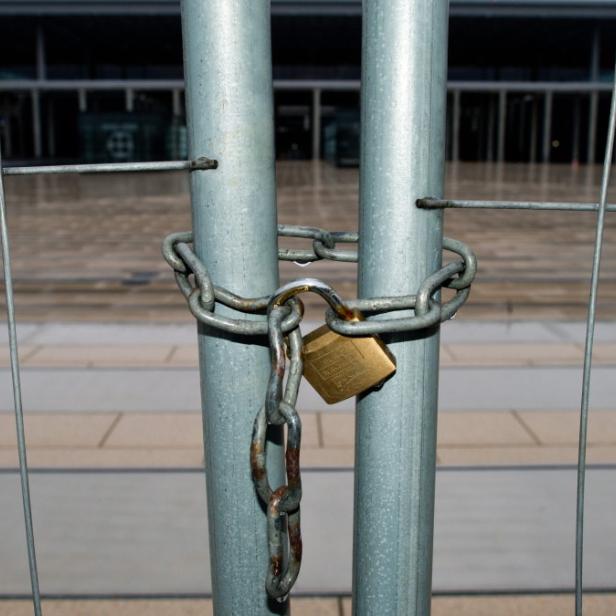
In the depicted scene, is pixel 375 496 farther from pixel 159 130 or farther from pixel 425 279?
pixel 159 130

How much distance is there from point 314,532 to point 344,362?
1.92m

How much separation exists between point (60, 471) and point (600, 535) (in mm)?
2093

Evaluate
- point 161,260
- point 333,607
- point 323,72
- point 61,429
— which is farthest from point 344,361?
point 323,72

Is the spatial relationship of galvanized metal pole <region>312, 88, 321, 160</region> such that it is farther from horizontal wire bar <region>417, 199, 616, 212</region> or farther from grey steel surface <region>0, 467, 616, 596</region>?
horizontal wire bar <region>417, 199, 616, 212</region>

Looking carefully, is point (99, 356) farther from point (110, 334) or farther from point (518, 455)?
point (518, 455)

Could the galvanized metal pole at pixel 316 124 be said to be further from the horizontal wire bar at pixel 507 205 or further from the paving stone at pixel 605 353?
the horizontal wire bar at pixel 507 205

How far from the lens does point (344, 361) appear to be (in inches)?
40.6

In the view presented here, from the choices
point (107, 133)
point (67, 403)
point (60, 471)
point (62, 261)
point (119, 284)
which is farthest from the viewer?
point (107, 133)

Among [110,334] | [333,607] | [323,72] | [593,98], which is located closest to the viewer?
[333,607]

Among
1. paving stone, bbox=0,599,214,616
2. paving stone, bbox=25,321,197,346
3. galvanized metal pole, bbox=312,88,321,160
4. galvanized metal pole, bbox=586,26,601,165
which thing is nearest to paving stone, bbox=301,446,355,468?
paving stone, bbox=0,599,214,616

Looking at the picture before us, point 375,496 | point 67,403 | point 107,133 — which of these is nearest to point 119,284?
point 67,403

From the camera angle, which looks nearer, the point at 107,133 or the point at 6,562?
the point at 6,562

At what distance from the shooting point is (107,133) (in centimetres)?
2614

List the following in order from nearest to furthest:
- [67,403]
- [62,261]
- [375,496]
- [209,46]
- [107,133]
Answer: [209,46] → [375,496] → [67,403] → [62,261] → [107,133]
